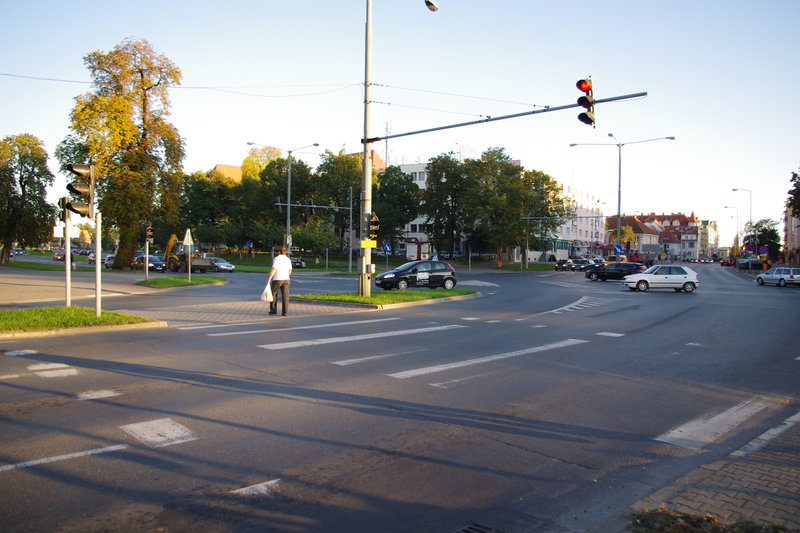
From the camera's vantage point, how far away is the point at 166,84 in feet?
138

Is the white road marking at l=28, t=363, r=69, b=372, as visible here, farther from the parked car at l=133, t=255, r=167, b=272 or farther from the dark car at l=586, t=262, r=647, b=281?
the parked car at l=133, t=255, r=167, b=272

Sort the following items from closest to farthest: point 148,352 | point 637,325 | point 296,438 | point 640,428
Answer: point 296,438
point 640,428
point 148,352
point 637,325

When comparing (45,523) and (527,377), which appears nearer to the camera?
(45,523)

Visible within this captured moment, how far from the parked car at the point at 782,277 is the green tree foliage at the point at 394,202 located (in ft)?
145

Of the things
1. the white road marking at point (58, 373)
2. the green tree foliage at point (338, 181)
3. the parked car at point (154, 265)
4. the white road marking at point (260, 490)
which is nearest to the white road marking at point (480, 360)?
the white road marking at point (260, 490)

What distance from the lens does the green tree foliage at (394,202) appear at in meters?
72.9

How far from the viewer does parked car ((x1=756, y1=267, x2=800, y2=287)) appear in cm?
3744

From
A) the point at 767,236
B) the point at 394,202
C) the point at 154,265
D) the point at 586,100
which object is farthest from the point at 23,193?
the point at 767,236

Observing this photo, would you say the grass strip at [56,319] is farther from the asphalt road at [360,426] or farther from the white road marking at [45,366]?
the white road marking at [45,366]

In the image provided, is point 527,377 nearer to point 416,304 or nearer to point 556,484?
point 556,484

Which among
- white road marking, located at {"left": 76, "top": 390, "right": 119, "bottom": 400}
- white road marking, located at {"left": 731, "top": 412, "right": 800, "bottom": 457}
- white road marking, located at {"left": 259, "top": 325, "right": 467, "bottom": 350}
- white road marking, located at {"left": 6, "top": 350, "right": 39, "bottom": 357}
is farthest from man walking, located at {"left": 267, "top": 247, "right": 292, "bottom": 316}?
white road marking, located at {"left": 731, "top": 412, "right": 800, "bottom": 457}

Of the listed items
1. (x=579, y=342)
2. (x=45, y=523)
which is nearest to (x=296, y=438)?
(x=45, y=523)

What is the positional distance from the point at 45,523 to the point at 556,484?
11.4 feet

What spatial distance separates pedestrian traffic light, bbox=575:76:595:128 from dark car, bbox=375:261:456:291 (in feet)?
48.0
